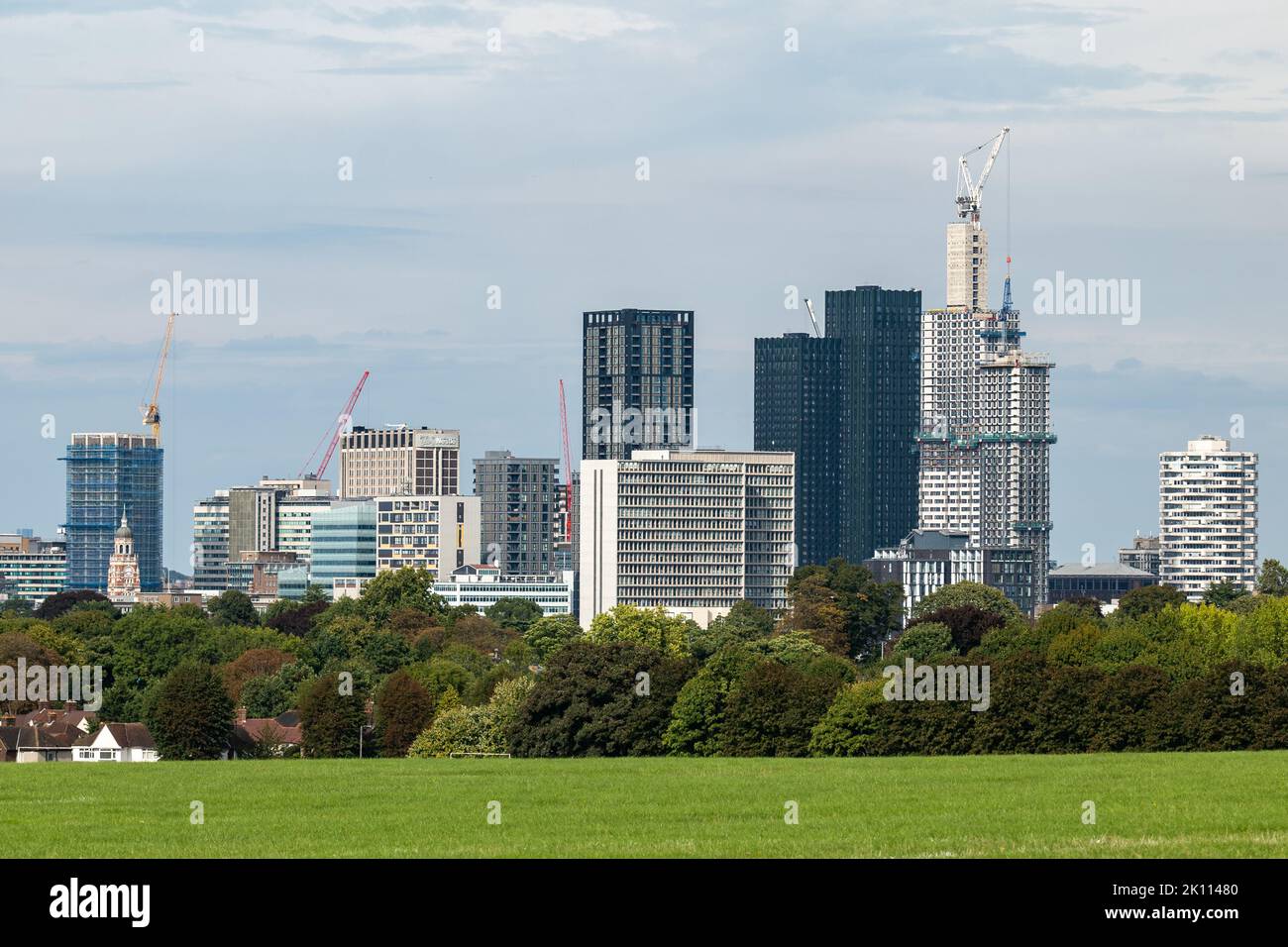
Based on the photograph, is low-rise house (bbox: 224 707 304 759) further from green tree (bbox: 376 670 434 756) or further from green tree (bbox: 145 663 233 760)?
green tree (bbox: 376 670 434 756)

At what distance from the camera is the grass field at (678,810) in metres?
39.6

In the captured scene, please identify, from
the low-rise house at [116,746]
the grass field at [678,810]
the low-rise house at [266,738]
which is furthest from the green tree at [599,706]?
the low-rise house at [116,746]

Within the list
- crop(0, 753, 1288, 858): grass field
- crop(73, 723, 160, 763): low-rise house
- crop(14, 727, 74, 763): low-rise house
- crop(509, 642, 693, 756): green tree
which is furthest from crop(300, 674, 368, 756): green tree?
crop(0, 753, 1288, 858): grass field

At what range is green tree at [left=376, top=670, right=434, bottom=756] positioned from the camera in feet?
365

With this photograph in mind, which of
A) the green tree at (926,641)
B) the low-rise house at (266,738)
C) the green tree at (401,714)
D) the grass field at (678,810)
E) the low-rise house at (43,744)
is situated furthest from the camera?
the green tree at (926,641)

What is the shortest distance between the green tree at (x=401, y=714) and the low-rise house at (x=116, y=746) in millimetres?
14583

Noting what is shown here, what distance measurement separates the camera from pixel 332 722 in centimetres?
11262

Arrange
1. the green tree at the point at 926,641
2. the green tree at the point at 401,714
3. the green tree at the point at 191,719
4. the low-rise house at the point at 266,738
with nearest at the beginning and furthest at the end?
the green tree at the point at 191,719 → the green tree at the point at 401,714 → the low-rise house at the point at 266,738 → the green tree at the point at 926,641

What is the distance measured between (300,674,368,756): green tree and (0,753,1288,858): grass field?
129ft

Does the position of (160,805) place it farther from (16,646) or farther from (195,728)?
(16,646)

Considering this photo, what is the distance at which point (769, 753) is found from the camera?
310ft

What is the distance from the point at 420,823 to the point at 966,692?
52786 millimetres

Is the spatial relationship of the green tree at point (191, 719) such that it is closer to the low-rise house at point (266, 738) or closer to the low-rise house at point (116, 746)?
the low-rise house at point (266, 738)
